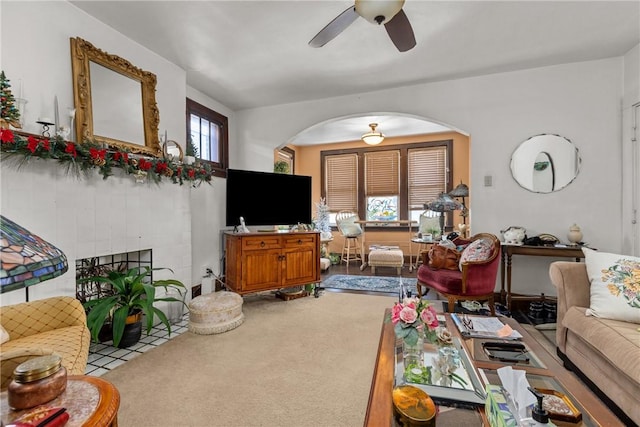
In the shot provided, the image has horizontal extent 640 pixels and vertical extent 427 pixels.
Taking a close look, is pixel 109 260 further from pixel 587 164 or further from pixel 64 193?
pixel 587 164

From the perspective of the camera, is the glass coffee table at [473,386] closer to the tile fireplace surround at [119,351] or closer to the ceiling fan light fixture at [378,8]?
the ceiling fan light fixture at [378,8]

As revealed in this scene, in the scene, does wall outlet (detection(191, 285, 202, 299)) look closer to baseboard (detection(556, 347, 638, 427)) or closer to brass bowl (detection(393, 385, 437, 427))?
brass bowl (detection(393, 385, 437, 427))

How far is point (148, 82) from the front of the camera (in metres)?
3.01

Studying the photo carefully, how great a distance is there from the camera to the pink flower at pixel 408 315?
141 centimetres

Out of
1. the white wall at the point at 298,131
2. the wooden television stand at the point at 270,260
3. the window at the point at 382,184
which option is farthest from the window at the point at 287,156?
the wooden television stand at the point at 270,260

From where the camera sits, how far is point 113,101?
2.70m

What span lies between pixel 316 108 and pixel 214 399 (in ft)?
12.4

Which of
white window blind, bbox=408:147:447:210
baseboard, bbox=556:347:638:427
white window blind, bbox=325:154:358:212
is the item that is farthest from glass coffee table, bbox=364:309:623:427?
white window blind, bbox=325:154:358:212

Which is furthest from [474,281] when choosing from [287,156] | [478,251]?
[287,156]

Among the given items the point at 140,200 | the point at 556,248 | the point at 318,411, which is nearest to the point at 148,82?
the point at 140,200

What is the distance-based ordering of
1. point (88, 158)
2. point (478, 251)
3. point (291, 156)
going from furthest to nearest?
point (291, 156), point (478, 251), point (88, 158)

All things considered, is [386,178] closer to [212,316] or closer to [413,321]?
[212,316]

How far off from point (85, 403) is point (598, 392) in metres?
2.54

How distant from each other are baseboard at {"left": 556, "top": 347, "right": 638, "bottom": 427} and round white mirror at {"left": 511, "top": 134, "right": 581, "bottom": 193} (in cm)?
204
